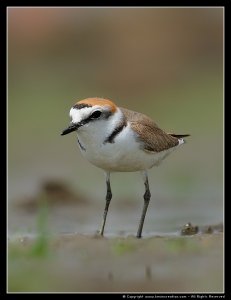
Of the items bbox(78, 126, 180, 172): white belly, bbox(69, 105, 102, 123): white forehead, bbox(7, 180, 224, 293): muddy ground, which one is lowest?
bbox(7, 180, 224, 293): muddy ground

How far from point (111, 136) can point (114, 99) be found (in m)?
10.5

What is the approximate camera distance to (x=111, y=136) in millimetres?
8570

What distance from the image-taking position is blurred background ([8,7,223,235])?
11.8 metres

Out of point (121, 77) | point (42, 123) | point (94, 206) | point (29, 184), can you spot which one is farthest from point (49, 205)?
point (121, 77)

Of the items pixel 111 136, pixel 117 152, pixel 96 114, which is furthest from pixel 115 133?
pixel 96 114

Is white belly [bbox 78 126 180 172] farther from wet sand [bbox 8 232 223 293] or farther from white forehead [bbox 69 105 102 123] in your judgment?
wet sand [bbox 8 232 223 293]

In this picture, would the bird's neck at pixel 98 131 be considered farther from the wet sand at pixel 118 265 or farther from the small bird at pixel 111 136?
the wet sand at pixel 118 265

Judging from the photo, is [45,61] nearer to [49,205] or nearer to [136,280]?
[49,205]

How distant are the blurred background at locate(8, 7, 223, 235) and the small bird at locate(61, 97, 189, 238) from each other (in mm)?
1718

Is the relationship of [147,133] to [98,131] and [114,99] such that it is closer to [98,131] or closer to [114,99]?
[98,131]

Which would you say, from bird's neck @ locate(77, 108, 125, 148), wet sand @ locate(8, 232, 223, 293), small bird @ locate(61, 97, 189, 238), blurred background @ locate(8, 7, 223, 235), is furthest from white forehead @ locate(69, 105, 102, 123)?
blurred background @ locate(8, 7, 223, 235)

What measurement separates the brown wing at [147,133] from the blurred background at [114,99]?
1380 mm

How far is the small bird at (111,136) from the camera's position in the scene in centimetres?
838


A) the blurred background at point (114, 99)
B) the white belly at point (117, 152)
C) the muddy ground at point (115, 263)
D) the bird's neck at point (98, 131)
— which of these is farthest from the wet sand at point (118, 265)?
the blurred background at point (114, 99)
